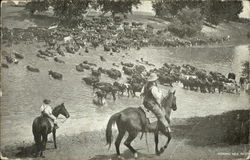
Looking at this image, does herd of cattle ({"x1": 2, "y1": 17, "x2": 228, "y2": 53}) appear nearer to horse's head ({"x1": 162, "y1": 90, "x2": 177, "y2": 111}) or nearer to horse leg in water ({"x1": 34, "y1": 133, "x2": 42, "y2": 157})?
horse's head ({"x1": 162, "y1": 90, "x2": 177, "y2": 111})

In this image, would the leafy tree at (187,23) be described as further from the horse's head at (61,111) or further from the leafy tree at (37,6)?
the horse's head at (61,111)

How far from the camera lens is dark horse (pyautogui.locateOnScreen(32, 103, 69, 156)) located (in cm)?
599

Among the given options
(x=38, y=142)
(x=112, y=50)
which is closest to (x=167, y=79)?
(x=112, y=50)

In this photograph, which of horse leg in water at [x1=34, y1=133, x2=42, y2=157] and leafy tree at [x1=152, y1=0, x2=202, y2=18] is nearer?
horse leg in water at [x1=34, y1=133, x2=42, y2=157]

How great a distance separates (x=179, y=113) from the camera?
637 cm

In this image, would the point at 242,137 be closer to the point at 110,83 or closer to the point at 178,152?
the point at 178,152

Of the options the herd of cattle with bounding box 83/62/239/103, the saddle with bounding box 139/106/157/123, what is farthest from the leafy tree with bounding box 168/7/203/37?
the saddle with bounding box 139/106/157/123

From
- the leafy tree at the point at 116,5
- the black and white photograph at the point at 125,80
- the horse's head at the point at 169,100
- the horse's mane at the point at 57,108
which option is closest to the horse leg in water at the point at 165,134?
the black and white photograph at the point at 125,80

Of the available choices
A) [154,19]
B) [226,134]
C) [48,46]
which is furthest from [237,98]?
[48,46]

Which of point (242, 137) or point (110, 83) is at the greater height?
point (110, 83)

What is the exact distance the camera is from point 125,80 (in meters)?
6.30

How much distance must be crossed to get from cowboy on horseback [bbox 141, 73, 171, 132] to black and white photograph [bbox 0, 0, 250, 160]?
14 millimetres

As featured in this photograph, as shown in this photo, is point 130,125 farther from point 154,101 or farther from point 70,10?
point 70,10

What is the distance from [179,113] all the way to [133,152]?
2.72 feet
